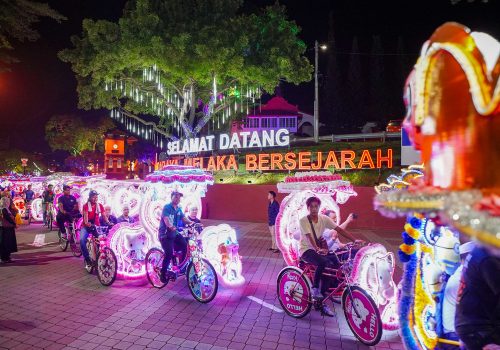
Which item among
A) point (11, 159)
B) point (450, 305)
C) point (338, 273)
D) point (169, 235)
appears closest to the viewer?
point (450, 305)

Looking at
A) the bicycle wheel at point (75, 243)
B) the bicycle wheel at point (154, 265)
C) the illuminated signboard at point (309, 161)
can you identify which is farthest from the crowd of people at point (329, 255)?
the illuminated signboard at point (309, 161)

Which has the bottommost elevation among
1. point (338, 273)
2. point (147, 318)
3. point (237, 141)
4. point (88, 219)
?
point (147, 318)

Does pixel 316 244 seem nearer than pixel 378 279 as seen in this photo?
No

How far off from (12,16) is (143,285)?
9.41 meters

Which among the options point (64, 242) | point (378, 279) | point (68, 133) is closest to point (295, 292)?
point (378, 279)

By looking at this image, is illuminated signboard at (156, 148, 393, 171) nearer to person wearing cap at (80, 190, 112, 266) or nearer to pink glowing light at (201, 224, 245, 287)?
pink glowing light at (201, 224, 245, 287)

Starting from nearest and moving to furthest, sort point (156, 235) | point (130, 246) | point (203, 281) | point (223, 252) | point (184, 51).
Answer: point (203, 281)
point (223, 252)
point (130, 246)
point (156, 235)
point (184, 51)

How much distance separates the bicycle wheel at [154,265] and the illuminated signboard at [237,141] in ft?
46.6

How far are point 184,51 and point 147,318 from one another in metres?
15.0

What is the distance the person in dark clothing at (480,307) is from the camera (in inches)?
100

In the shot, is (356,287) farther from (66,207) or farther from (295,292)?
(66,207)

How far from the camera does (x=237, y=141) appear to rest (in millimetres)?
22312

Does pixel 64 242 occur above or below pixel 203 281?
below

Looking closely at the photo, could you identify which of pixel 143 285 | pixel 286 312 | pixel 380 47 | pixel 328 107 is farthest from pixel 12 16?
pixel 380 47
